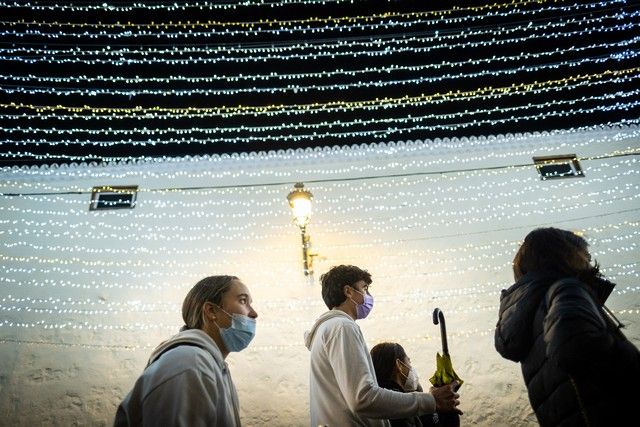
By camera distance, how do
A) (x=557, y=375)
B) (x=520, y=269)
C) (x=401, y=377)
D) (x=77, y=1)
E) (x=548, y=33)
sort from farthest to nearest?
(x=548, y=33)
(x=77, y=1)
(x=401, y=377)
(x=520, y=269)
(x=557, y=375)

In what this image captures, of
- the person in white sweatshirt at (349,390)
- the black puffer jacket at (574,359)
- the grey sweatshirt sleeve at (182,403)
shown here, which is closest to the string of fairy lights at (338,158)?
the person in white sweatshirt at (349,390)

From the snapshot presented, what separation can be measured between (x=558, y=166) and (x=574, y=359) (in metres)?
5.37

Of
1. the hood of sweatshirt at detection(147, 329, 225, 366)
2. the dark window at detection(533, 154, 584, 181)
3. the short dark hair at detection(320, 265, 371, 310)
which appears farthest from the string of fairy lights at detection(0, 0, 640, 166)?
the hood of sweatshirt at detection(147, 329, 225, 366)

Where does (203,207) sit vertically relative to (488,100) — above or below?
below

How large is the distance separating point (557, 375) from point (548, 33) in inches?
225

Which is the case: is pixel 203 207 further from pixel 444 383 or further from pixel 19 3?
pixel 444 383

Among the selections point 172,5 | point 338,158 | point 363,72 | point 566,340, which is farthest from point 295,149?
point 566,340

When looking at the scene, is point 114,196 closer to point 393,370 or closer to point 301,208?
point 301,208

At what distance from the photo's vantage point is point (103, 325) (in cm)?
474

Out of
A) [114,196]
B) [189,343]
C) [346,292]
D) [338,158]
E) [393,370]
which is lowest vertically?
[393,370]

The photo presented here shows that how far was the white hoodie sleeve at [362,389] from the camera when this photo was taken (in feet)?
7.10

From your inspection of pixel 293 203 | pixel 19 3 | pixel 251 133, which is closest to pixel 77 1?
pixel 19 3

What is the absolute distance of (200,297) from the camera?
2.15 metres

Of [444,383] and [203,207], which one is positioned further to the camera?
[203,207]
